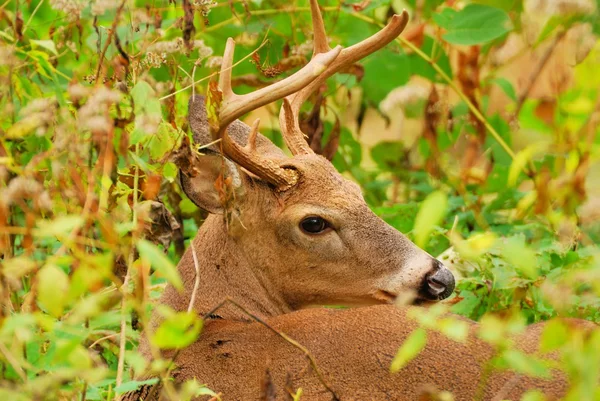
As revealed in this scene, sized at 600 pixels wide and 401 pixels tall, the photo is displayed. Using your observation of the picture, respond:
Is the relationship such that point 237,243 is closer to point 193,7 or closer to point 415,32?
point 193,7

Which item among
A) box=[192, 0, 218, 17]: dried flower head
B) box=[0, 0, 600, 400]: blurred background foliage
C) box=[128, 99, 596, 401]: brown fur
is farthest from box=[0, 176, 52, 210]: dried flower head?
box=[192, 0, 218, 17]: dried flower head

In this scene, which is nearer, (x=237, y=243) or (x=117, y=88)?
(x=117, y=88)

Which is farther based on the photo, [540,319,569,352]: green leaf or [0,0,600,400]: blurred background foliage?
[0,0,600,400]: blurred background foliage

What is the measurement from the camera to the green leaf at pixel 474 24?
4.68 metres

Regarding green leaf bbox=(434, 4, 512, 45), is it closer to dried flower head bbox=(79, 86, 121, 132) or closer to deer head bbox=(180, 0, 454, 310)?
deer head bbox=(180, 0, 454, 310)

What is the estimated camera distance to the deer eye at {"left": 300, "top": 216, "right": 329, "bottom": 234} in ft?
11.0

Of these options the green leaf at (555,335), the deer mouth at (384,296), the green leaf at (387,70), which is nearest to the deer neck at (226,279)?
the deer mouth at (384,296)

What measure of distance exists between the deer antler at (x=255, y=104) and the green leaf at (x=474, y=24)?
164 centimetres

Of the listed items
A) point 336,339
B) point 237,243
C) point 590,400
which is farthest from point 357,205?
point 590,400

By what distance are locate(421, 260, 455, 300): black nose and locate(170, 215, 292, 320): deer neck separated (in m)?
0.47

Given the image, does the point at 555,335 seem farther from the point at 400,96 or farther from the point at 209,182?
the point at 400,96

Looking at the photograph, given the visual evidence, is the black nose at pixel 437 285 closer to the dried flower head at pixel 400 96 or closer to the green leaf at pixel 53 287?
the green leaf at pixel 53 287

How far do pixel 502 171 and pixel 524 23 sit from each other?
857 mm

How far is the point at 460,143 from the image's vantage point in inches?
235
